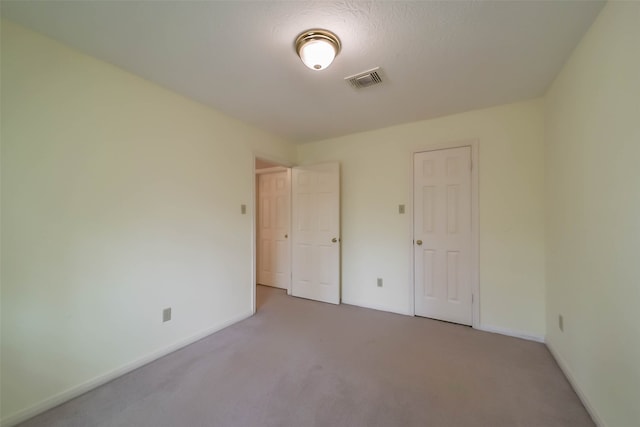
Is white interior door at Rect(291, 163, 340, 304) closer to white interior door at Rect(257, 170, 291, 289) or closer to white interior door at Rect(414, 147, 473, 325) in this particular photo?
white interior door at Rect(257, 170, 291, 289)

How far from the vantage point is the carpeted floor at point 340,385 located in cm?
151

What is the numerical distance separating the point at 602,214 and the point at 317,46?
1.93m

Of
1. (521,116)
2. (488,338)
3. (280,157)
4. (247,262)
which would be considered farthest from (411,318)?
(280,157)

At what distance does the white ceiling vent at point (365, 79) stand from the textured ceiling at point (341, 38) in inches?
2.5

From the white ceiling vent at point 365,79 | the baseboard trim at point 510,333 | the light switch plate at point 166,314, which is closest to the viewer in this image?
the white ceiling vent at point 365,79

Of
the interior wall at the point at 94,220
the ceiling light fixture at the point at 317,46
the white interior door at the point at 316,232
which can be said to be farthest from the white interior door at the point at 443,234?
the interior wall at the point at 94,220

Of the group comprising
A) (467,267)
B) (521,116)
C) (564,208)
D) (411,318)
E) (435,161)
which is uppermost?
(521,116)

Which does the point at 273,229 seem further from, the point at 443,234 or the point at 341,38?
the point at 341,38

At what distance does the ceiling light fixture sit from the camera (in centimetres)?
155

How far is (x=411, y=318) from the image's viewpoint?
117 inches

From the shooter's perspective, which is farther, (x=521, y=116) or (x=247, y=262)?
(x=247, y=262)

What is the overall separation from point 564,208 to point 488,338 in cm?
141

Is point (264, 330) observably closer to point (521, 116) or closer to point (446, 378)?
point (446, 378)

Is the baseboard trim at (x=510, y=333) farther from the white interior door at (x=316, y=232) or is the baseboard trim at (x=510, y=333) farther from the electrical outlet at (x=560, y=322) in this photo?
the white interior door at (x=316, y=232)
